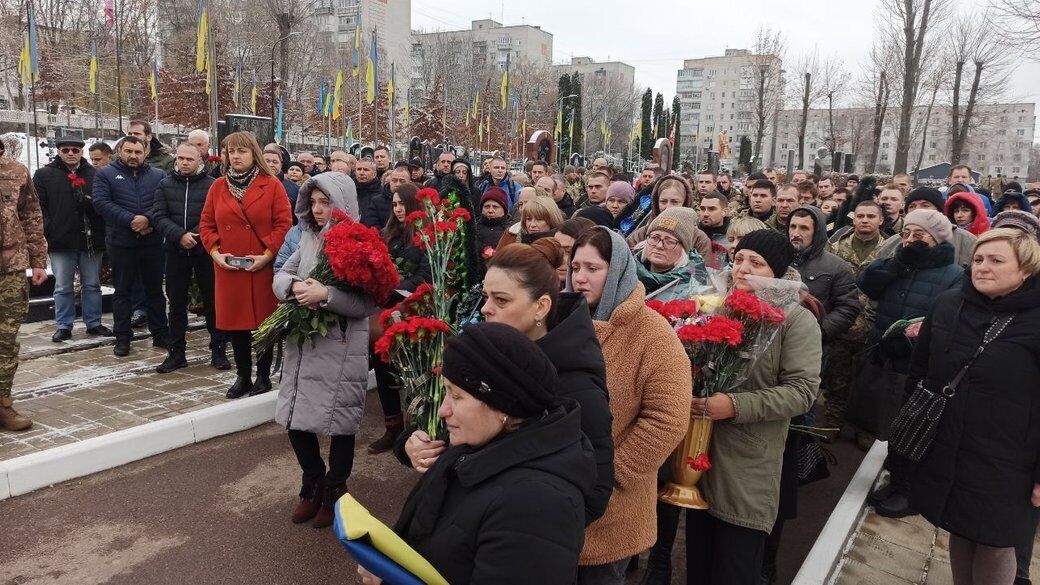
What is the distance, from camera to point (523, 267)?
2.35 metres

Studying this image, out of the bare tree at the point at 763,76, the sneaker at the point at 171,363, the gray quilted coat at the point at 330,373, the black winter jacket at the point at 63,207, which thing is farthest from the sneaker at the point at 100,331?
the bare tree at the point at 763,76

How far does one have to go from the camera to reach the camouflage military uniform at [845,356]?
5617 millimetres

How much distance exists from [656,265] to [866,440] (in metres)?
3.17

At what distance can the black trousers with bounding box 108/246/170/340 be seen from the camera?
7.03 m

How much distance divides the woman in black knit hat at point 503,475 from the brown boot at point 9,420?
454 centimetres

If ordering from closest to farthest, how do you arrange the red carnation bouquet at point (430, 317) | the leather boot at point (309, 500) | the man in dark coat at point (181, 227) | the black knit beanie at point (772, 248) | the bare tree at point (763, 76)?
the red carnation bouquet at point (430, 317) → the black knit beanie at point (772, 248) → the leather boot at point (309, 500) → the man in dark coat at point (181, 227) → the bare tree at point (763, 76)

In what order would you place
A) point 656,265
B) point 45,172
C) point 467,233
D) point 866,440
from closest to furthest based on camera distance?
point 656,265 → point 467,233 → point 866,440 → point 45,172

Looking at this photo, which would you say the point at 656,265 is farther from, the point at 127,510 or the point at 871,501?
the point at 127,510

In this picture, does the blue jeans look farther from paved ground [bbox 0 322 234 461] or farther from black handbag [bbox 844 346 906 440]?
black handbag [bbox 844 346 906 440]

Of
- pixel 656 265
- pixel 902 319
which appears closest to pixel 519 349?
pixel 656 265

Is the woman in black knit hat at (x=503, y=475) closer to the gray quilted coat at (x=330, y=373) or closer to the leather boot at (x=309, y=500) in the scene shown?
the gray quilted coat at (x=330, y=373)

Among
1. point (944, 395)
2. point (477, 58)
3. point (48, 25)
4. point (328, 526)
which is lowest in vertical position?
point (328, 526)

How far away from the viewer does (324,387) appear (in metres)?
3.86

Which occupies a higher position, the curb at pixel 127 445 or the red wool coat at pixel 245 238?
the red wool coat at pixel 245 238
